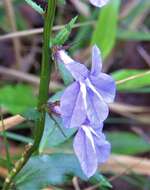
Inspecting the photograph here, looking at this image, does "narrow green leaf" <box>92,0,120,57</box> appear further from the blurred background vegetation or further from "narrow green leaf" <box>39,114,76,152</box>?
"narrow green leaf" <box>39,114,76,152</box>

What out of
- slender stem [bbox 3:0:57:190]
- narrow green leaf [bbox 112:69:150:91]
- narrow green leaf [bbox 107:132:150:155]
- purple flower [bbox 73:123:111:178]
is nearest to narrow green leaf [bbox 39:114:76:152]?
slender stem [bbox 3:0:57:190]

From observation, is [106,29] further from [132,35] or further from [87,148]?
[87,148]

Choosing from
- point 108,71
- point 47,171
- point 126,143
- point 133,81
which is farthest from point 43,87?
point 108,71

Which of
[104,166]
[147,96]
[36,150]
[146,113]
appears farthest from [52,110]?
[147,96]

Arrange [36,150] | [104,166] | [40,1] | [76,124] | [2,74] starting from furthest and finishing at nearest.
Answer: [2,74]
[104,166]
[36,150]
[40,1]
[76,124]

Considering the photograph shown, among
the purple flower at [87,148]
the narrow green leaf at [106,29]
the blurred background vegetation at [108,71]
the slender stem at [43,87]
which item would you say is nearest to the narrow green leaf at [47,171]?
the slender stem at [43,87]

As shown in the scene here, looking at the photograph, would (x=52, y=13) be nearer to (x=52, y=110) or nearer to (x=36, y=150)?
(x=52, y=110)

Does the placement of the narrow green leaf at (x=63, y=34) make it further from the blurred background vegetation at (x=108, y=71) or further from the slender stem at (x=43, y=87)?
the blurred background vegetation at (x=108, y=71)
